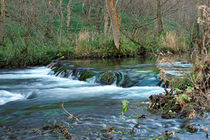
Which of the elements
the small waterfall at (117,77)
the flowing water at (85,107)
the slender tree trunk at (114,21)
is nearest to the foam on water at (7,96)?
the flowing water at (85,107)

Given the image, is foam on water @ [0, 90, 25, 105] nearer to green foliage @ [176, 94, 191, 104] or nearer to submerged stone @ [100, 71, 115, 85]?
submerged stone @ [100, 71, 115, 85]

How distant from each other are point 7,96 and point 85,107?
2651 mm

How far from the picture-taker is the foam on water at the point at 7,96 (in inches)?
250

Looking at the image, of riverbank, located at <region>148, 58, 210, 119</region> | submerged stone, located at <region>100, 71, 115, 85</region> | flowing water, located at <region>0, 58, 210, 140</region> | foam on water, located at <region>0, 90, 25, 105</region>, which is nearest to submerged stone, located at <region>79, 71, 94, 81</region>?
flowing water, located at <region>0, 58, 210, 140</region>

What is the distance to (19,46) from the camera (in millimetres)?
13086

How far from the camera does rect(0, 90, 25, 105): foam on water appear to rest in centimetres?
635

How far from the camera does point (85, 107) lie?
5.11 metres

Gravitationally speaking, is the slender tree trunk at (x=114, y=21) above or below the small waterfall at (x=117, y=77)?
above

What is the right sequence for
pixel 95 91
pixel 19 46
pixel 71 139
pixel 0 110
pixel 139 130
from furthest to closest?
pixel 19 46 → pixel 95 91 → pixel 0 110 → pixel 139 130 → pixel 71 139

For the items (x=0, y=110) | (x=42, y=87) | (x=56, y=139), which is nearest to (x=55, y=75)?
(x=42, y=87)

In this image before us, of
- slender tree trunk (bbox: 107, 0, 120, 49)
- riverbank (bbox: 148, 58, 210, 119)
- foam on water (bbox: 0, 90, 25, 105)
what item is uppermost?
slender tree trunk (bbox: 107, 0, 120, 49)

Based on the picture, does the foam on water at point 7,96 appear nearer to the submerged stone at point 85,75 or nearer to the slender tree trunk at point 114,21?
the submerged stone at point 85,75

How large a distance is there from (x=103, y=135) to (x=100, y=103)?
210cm

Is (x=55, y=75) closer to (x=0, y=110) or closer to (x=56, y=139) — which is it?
(x=0, y=110)
